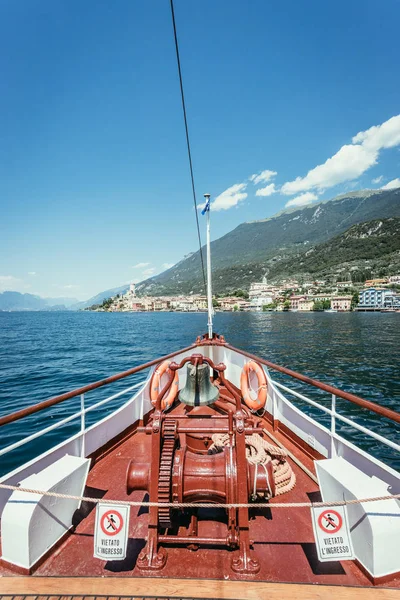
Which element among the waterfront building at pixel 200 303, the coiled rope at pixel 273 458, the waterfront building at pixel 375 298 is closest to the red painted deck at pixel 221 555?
the coiled rope at pixel 273 458

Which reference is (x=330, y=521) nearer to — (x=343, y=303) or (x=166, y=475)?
(x=166, y=475)

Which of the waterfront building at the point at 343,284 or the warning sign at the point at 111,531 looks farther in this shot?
the waterfront building at the point at 343,284

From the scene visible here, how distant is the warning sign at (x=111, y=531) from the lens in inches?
71.6

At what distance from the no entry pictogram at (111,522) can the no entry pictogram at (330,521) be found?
4.09 ft

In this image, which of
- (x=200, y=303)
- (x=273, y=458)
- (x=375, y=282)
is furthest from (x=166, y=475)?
(x=200, y=303)

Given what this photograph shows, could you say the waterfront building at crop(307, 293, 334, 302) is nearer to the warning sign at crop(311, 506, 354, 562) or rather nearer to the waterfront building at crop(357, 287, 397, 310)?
the waterfront building at crop(357, 287, 397, 310)

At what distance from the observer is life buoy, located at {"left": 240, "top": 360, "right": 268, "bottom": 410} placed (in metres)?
4.45

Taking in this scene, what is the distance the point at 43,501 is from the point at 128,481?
609 mm

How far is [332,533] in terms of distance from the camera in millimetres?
1812

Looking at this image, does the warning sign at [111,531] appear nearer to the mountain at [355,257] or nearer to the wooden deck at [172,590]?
the wooden deck at [172,590]

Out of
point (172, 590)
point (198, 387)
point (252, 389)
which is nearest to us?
point (172, 590)

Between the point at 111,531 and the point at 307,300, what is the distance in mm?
104517

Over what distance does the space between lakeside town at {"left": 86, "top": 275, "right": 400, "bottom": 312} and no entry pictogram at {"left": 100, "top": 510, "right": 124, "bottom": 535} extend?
97.5 metres

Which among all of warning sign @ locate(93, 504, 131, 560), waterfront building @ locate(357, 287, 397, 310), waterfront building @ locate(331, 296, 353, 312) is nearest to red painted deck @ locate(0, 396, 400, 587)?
warning sign @ locate(93, 504, 131, 560)
